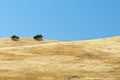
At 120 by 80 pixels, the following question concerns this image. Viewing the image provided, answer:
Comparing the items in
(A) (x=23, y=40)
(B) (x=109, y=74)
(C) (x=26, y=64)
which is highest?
(A) (x=23, y=40)

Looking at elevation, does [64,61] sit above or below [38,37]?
below

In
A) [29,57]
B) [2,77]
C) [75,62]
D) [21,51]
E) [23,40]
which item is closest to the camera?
[2,77]

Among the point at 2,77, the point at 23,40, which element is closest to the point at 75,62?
the point at 2,77

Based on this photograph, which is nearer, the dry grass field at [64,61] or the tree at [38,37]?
the dry grass field at [64,61]

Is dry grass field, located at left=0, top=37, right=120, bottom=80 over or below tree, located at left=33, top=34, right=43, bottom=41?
below

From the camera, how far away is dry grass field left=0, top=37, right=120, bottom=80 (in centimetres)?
5478

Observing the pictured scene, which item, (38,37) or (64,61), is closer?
(64,61)

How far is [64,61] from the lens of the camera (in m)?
67.4

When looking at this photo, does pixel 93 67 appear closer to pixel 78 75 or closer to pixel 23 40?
pixel 78 75

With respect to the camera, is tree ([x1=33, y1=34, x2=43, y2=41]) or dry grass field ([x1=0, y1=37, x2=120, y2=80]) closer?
dry grass field ([x1=0, y1=37, x2=120, y2=80])

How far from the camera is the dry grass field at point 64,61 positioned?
54781 millimetres

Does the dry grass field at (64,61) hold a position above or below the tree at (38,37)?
below

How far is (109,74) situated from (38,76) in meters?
9.51

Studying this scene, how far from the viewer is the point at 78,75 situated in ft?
182
